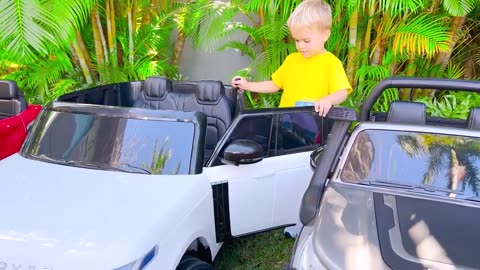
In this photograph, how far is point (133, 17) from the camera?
5.88m

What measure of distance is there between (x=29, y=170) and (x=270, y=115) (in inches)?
61.3

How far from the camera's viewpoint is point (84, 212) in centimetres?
221

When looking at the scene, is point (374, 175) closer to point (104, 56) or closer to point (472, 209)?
point (472, 209)

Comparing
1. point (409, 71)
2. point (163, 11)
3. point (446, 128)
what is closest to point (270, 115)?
point (446, 128)

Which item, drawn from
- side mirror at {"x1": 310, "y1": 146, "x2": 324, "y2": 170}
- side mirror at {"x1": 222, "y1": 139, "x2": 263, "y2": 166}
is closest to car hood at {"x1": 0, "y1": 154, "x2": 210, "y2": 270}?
side mirror at {"x1": 222, "y1": 139, "x2": 263, "y2": 166}

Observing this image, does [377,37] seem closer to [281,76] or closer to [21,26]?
[281,76]

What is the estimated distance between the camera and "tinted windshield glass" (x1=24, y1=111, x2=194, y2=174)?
107 inches

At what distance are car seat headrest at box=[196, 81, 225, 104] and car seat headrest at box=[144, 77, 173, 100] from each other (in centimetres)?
34

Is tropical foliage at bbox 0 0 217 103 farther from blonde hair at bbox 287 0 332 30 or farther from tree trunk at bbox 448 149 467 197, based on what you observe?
tree trunk at bbox 448 149 467 197

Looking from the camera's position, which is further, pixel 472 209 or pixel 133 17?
pixel 133 17

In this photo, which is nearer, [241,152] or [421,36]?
[241,152]

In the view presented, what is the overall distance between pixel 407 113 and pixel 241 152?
1.00 metres

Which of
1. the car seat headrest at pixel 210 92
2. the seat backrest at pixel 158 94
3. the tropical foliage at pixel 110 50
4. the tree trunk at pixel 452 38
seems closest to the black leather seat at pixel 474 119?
the car seat headrest at pixel 210 92

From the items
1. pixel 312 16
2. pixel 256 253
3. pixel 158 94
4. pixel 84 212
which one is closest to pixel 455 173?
pixel 312 16
